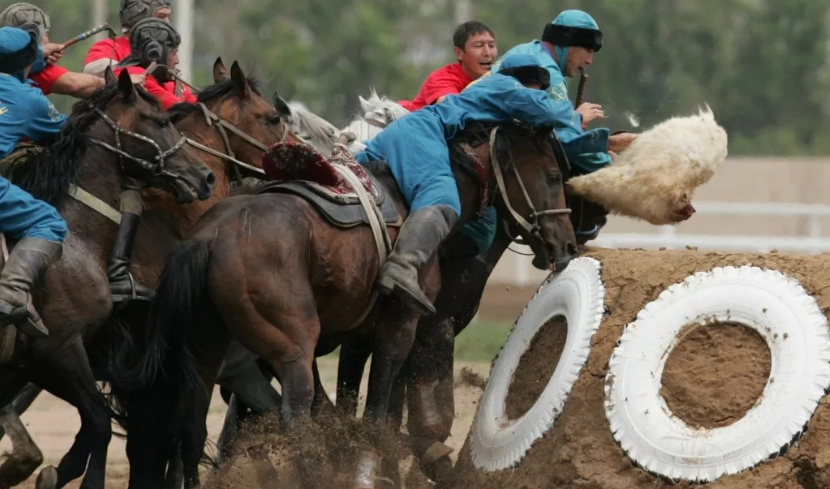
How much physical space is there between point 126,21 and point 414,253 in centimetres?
286

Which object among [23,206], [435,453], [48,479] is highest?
[23,206]

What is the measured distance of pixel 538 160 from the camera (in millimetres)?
7852

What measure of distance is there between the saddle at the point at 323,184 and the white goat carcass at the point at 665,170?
124 cm

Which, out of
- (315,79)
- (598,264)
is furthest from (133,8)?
(315,79)

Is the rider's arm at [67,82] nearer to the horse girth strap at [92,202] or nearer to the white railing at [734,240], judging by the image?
the horse girth strap at [92,202]

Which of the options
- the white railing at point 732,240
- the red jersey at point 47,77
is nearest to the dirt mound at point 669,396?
the red jersey at point 47,77

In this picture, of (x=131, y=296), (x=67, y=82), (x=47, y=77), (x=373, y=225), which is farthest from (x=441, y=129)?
(x=47, y=77)

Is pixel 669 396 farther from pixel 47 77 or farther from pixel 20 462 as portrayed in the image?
pixel 47 77

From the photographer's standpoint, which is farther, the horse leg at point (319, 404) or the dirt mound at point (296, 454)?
the horse leg at point (319, 404)

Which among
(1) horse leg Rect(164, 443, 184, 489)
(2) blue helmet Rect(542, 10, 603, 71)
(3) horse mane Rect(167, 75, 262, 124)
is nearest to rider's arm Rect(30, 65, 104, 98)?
(3) horse mane Rect(167, 75, 262, 124)

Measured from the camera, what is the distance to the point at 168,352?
6.80 metres

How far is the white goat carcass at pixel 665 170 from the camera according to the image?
7637mm

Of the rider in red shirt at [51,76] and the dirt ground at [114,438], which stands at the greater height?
the rider in red shirt at [51,76]

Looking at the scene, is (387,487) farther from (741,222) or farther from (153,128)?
(741,222)
